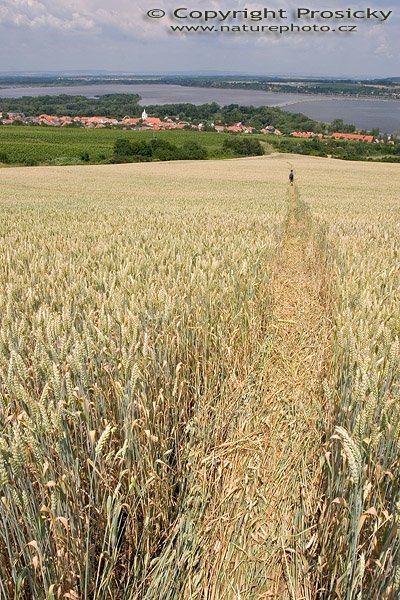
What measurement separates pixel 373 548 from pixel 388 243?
19.1ft

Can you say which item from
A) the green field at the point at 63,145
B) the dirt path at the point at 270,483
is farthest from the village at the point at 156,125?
the dirt path at the point at 270,483

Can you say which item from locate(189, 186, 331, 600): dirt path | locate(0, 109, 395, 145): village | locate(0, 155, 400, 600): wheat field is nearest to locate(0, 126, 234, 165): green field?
locate(0, 109, 395, 145): village

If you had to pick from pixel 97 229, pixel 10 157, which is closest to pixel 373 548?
pixel 97 229

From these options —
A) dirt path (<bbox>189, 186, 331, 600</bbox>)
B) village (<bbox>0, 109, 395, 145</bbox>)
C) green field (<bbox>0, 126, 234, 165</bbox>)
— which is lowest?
dirt path (<bbox>189, 186, 331, 600</bbox>)

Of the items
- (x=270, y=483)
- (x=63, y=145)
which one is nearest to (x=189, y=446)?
(x=270, y=483)

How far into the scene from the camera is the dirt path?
5.96 feet

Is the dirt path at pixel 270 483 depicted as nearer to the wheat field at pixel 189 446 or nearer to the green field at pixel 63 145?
the wheat field at pixel 189 446

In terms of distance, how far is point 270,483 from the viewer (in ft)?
7.64

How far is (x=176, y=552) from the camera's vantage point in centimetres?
188

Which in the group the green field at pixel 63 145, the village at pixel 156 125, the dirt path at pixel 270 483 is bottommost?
the dirt path at pixel 270 483

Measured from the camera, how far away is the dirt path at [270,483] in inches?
71.6

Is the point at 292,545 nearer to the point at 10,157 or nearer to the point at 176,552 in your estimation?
the point at 176,552

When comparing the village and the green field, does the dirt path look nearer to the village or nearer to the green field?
the green field

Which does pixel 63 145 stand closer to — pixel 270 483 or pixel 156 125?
pixel 156 125
